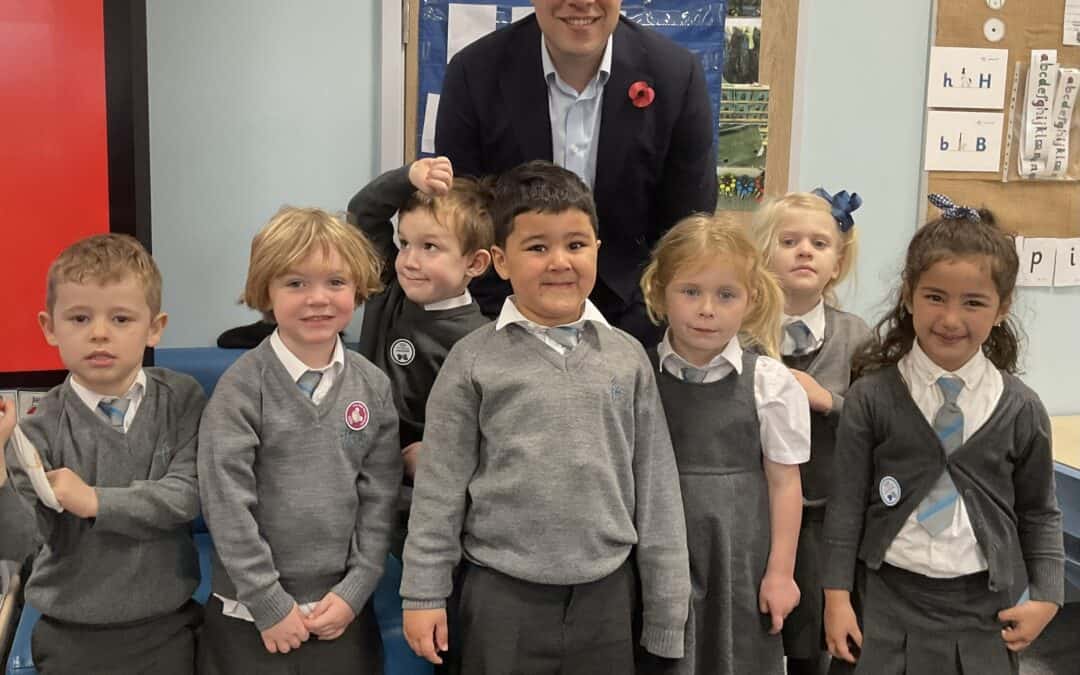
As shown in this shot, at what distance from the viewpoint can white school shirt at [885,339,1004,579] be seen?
66.2 inches

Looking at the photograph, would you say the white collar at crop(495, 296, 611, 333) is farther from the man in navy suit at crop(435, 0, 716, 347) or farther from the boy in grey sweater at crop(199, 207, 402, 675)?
the man in navy suit at crop(435, 0, 716, 347)

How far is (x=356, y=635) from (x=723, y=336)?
0.85 meters

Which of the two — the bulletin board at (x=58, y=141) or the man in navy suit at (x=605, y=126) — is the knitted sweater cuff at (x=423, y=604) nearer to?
the man in navy suit at (x=605, y=126)

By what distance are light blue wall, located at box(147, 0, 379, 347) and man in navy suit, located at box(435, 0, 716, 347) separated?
0.85m

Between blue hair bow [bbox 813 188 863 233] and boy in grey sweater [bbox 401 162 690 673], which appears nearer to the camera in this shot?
boy in grey sweater [bbox 401 162 690 673]

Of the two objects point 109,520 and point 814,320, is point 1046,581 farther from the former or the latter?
point 109,520

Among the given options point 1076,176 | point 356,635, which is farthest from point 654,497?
point 1076,176

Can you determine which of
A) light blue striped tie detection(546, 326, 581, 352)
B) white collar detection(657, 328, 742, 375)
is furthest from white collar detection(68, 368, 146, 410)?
white collar detection(657, 328, 742, 375)

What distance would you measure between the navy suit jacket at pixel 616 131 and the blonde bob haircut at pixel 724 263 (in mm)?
278

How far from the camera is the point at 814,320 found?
2.04 meters

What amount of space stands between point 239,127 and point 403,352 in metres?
1.26

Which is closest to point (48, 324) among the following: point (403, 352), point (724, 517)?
point (403, 352)

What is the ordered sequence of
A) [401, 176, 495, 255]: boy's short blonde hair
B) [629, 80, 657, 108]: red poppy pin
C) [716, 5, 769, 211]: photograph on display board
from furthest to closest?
[716, 5, 769, 211]: photograph on display board, [629, 80, 657, 108]: red poppy pin, [401, 176, 495, 255]: boy's short blonde hair

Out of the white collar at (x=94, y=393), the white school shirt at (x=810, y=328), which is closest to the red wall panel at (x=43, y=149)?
the white collar at (x=94, y=393)
